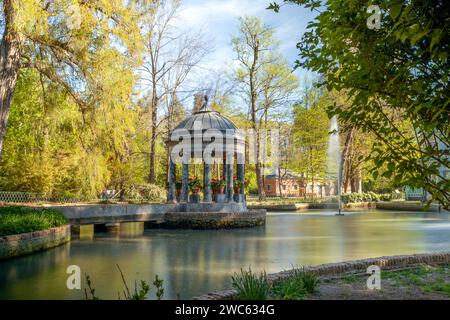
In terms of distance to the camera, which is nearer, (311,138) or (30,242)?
(30,242)

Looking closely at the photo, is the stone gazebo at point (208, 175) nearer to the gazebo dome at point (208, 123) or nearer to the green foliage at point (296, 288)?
the gazebo dome at point (208, 123)

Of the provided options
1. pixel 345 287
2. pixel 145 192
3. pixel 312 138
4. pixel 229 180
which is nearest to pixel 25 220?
pixel 345 287

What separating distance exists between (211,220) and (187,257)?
298 inches

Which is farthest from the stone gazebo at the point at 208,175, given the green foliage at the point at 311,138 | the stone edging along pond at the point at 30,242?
the green foliage at the point at 311,138

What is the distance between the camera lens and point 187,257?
9.13 metres

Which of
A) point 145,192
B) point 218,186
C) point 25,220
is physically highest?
point 218,186

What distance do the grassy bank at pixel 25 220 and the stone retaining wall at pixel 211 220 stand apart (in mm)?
5737

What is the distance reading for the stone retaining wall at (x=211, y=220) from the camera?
54.8 feet

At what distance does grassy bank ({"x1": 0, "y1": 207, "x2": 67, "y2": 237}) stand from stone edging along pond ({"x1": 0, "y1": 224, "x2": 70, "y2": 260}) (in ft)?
0.58

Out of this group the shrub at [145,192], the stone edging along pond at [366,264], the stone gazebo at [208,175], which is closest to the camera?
the stone edging along pond at [366,264]

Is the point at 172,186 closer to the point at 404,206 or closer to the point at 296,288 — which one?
the point at 296,288

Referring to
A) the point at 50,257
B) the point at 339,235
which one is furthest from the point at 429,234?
the point at 50,257

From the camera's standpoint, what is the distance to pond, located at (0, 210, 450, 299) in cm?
621

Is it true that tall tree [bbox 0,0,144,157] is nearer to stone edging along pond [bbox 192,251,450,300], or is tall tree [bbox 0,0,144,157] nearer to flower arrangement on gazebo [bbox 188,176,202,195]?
flower arrangement on gazebo [bbox 188,176,202,195]
